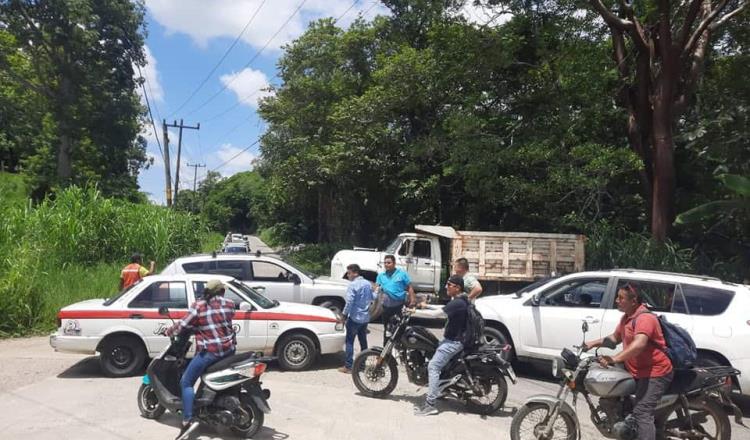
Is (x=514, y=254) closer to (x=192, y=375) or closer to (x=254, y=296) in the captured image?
(x=254, y=296)

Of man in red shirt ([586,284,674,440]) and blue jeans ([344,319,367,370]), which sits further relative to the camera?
blue jeans ([344,319,367,370])

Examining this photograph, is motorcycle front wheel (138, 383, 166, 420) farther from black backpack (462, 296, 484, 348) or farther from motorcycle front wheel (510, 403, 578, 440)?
motorcycle front wheel (510, 403, 578, 440)

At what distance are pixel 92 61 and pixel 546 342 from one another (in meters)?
34.0

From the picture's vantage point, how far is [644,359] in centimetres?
523

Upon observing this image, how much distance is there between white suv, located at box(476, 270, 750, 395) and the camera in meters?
7.51

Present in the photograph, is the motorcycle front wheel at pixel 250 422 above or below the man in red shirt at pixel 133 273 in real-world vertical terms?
below

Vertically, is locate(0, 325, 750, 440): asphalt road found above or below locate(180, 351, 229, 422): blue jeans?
below

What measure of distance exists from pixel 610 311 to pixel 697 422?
8.97 feet

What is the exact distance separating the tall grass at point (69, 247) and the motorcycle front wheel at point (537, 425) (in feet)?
34.4

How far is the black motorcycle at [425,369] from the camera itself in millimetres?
6871

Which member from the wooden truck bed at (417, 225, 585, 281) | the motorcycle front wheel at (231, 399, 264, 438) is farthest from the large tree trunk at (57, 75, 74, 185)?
the motorcycle front wheel at (231, 399, 264, 438)

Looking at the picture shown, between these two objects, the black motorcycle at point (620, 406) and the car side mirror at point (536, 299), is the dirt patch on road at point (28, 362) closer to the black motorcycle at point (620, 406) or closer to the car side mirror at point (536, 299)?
the black motorcycle at point (620, 406)

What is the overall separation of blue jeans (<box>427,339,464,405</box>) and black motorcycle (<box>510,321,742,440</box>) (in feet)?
4.38

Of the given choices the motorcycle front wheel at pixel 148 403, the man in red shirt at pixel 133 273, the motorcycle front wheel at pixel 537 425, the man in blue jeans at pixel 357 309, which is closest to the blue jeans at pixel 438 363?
the motorcycle front wheel at pixel 537 425
